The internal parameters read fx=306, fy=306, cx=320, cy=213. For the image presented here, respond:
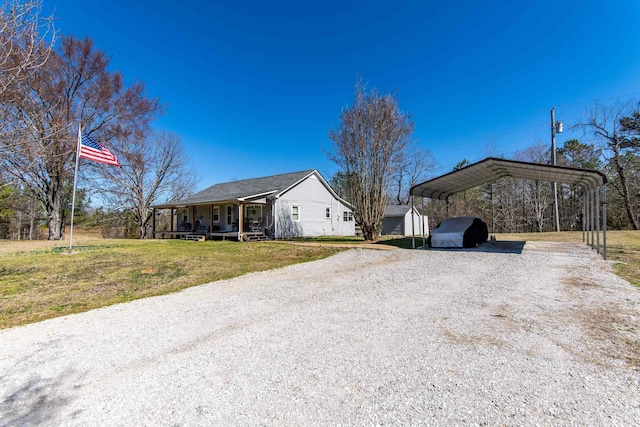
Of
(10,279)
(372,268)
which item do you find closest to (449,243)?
(372,268)

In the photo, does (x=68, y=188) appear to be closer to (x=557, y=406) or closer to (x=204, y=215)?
(x=204, y=215)

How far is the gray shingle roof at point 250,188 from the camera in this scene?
19.9 m

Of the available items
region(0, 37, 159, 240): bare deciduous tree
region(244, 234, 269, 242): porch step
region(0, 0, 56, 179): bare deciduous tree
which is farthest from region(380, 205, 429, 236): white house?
region(0, 0, 56, 179): bare deciduous tree

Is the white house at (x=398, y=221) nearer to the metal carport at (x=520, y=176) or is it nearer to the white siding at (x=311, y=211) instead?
the white siding at (x=311, y=211)

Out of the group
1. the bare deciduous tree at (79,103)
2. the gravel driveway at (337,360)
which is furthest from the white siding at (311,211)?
the gravel driveway at (337,360)

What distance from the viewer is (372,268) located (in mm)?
7934

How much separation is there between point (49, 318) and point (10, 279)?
3.96m

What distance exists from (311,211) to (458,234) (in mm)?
11658

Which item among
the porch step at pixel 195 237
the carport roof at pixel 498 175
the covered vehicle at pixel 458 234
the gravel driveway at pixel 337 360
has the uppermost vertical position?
the carport roof at pixel 498 175

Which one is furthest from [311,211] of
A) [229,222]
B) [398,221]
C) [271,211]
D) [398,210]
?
[398,210]

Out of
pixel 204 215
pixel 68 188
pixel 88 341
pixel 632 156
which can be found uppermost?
pixel 632 156

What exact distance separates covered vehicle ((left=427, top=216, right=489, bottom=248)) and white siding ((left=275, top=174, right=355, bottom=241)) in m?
10.0

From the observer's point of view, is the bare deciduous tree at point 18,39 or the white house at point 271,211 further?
the white house at point 271,211

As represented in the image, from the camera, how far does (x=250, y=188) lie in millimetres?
22297
